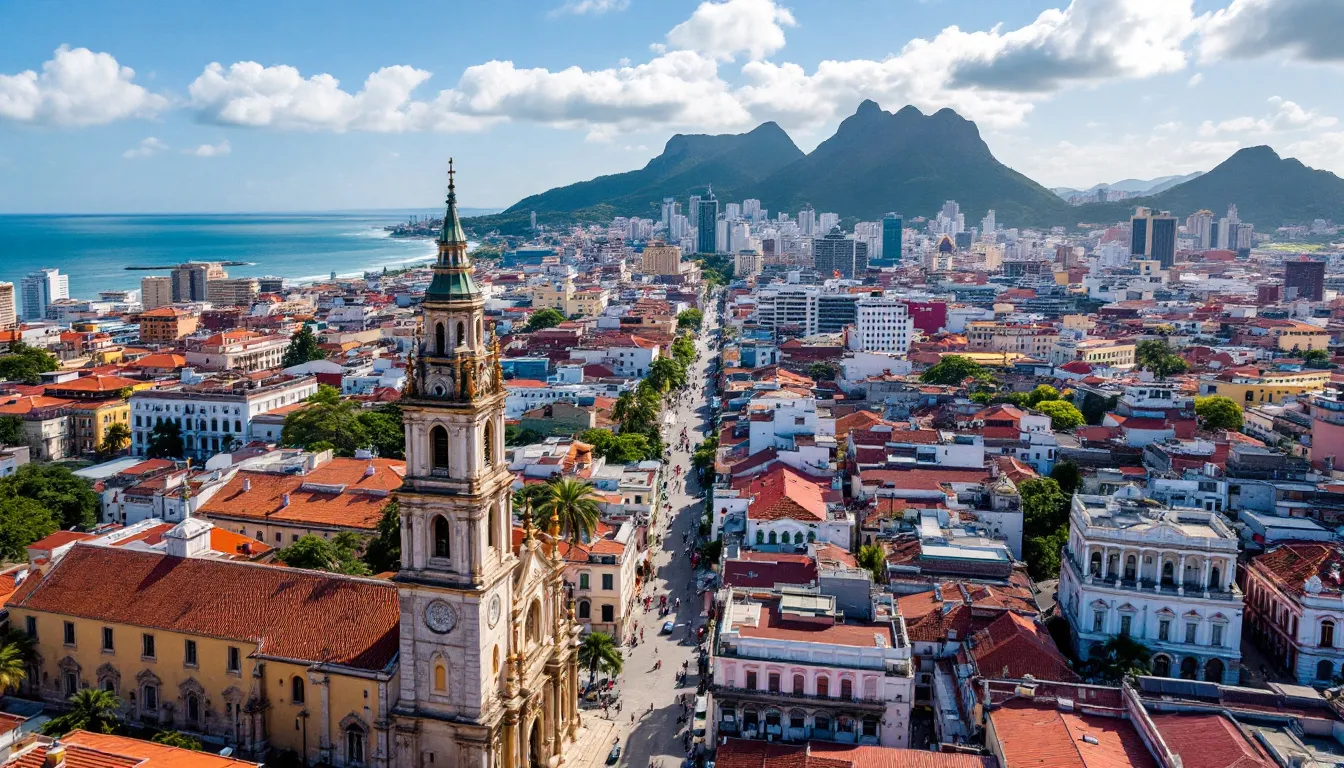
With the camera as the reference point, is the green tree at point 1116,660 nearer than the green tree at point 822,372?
Yes

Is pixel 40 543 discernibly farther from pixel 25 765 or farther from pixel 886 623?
pixel 886 623

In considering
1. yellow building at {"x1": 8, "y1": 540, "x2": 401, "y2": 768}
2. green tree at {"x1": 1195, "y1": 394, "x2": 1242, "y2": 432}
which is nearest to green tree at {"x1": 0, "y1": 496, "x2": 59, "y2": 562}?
yellow building at {"x1": 8, "y1": 540, "x2": 401, "y2": 768}

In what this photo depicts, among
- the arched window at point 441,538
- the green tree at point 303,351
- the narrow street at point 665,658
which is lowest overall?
the narrow street at point 665,658

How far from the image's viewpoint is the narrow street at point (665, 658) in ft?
127

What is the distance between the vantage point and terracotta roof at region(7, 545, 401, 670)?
34.3 metres

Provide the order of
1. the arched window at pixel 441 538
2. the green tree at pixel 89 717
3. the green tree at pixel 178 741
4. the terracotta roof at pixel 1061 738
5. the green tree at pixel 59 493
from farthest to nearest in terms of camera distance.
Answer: the green tree at pixel 59 493
the green tree at pixel 178 741
the green tree at pixel 89 717
the arched window at pixel 441 538
the terracotta roof at pixel 1061 738

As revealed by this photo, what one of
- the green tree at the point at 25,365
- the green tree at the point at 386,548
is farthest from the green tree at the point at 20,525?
the green tree at the point at 25,365

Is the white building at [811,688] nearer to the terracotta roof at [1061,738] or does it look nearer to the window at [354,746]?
the terracotta roof at [1061,738]

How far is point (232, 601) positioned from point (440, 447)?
38.1 ft

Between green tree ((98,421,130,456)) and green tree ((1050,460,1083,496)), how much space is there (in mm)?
74650

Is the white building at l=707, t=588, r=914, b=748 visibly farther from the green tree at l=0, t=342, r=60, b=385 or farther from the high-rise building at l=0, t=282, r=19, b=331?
the high-rise building at l=0, t=282, r=19, b=331

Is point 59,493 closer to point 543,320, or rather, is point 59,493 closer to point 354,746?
point 354,746

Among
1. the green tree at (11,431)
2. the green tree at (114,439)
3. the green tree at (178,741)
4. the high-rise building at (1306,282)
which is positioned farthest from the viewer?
the high-rise building at (1306,282)

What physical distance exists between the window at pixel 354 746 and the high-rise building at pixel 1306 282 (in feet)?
657
